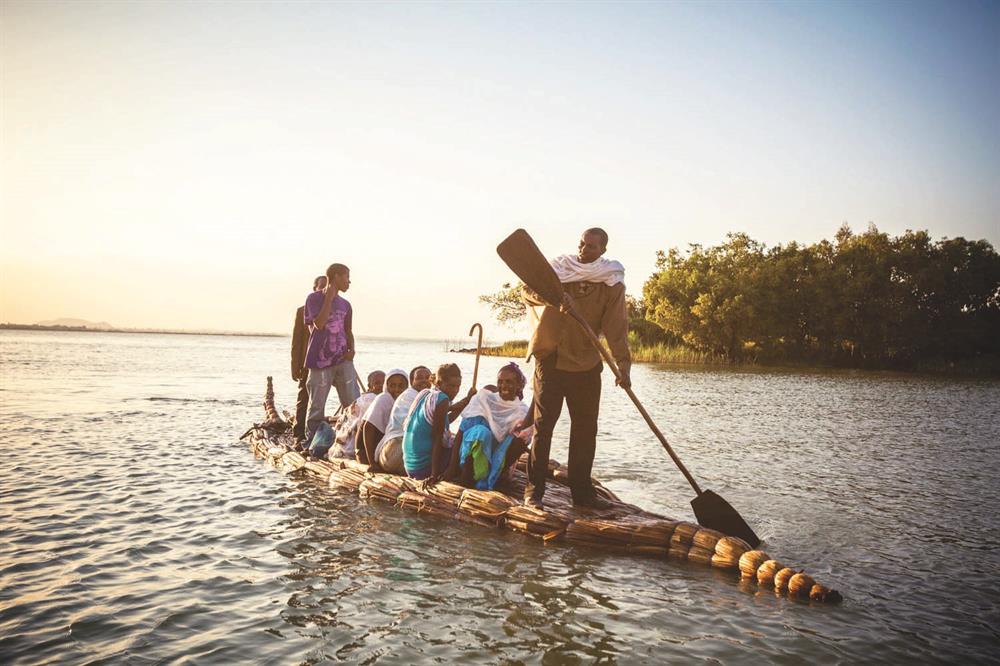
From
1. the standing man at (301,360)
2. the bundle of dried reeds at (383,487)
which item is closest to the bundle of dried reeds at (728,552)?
the bundle of dried reeds at (383,487)

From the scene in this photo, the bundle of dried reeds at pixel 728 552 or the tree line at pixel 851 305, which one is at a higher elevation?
the tree line at pixel 851 305

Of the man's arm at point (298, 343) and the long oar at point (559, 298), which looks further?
the man's arm at point (298, 343)

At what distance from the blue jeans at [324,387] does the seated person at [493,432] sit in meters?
3.12

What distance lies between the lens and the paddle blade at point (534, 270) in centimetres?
566

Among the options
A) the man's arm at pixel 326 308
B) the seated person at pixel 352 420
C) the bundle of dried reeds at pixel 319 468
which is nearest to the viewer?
the bundle of dried reeds at pixel 319 468

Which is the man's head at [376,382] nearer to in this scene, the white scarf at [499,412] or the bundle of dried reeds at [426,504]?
the bundle of dried reeds at [426,504]

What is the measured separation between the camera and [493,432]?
21.1ft

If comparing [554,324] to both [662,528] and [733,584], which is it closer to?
[662,528]

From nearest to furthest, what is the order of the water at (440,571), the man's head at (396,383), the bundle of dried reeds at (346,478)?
1. the water at (440,571)
2. the bundle of dried reeds at (346,478)
3. the man's head at (396,383)

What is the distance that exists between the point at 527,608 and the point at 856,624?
2.23 metres

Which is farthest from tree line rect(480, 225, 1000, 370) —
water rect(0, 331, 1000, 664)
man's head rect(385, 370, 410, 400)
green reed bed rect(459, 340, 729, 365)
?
man's head rect(385, 370, 410, 400)

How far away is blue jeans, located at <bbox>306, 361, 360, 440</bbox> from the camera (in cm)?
897

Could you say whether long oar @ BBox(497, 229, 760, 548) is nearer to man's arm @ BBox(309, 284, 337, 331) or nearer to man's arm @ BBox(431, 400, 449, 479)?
man's arm @ BBox(431, 400, 449, 479)

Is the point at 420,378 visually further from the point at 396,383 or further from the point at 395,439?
the point at 395,439
